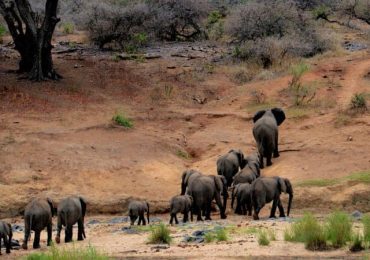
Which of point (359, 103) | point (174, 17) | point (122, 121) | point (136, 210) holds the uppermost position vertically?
point (174, 17)

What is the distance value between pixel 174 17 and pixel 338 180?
23222 mm

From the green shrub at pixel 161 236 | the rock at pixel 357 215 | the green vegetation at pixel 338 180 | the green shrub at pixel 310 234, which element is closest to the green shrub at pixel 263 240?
the green shrub at pixel 310 234

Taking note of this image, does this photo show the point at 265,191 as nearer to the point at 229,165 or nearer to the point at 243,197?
the point at 243,197

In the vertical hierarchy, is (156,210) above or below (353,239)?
below

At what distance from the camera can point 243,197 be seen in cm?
1897

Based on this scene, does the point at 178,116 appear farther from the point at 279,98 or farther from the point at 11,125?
the point at 11,125

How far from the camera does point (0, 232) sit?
47.2ft

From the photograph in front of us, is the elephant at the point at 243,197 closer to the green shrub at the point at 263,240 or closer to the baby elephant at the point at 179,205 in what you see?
the baby elephant at the point at 179,205

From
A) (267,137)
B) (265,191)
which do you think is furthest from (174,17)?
(265,191)

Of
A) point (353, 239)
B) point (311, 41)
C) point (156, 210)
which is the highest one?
point (311, 41)

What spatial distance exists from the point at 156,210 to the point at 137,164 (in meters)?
2.89

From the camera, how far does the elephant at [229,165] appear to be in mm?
21734

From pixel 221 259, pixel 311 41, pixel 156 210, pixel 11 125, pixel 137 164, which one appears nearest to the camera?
pixel 221 259

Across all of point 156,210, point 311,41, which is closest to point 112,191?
point 156,210
